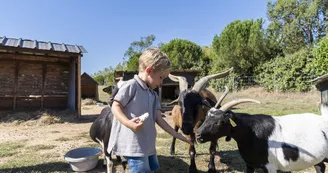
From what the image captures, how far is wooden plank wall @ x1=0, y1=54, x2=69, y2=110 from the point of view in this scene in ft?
32.9

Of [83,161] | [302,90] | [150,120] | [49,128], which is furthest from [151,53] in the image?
[302,90]

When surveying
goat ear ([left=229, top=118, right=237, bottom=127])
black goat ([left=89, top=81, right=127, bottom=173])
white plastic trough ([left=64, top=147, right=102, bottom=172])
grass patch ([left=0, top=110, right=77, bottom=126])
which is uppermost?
goat ear ([left=229, top=118, right=237, bottom=127])

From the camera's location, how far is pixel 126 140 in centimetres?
189

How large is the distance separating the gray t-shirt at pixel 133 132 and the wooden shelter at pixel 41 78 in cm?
797

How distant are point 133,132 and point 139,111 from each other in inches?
7.4

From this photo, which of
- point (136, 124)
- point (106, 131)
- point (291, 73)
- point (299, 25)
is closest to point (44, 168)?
point (106, 131)

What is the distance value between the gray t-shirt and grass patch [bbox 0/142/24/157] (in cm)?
431

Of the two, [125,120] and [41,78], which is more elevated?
[41,78]

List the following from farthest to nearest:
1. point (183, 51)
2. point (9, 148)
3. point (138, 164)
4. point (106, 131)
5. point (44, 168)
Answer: point (183, 51) → point (9, 148) → point (44, 168) → point (106, 131) → point (138, 164)

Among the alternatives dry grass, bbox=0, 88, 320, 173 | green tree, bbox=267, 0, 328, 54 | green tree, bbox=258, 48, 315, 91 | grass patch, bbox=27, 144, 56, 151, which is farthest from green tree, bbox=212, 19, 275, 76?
grass patch, bbox=27, 144, 56, 151

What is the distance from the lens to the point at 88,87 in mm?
18906

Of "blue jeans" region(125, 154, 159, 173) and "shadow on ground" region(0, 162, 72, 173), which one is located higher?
"blue jeans" region(125, 154, 159, 173)

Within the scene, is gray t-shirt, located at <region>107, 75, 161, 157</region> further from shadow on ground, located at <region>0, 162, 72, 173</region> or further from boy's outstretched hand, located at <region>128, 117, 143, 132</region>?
shadow on ground, located at <region>0, 162, 72, 173</region>

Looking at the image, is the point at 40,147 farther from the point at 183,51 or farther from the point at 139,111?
the point at 183,51
